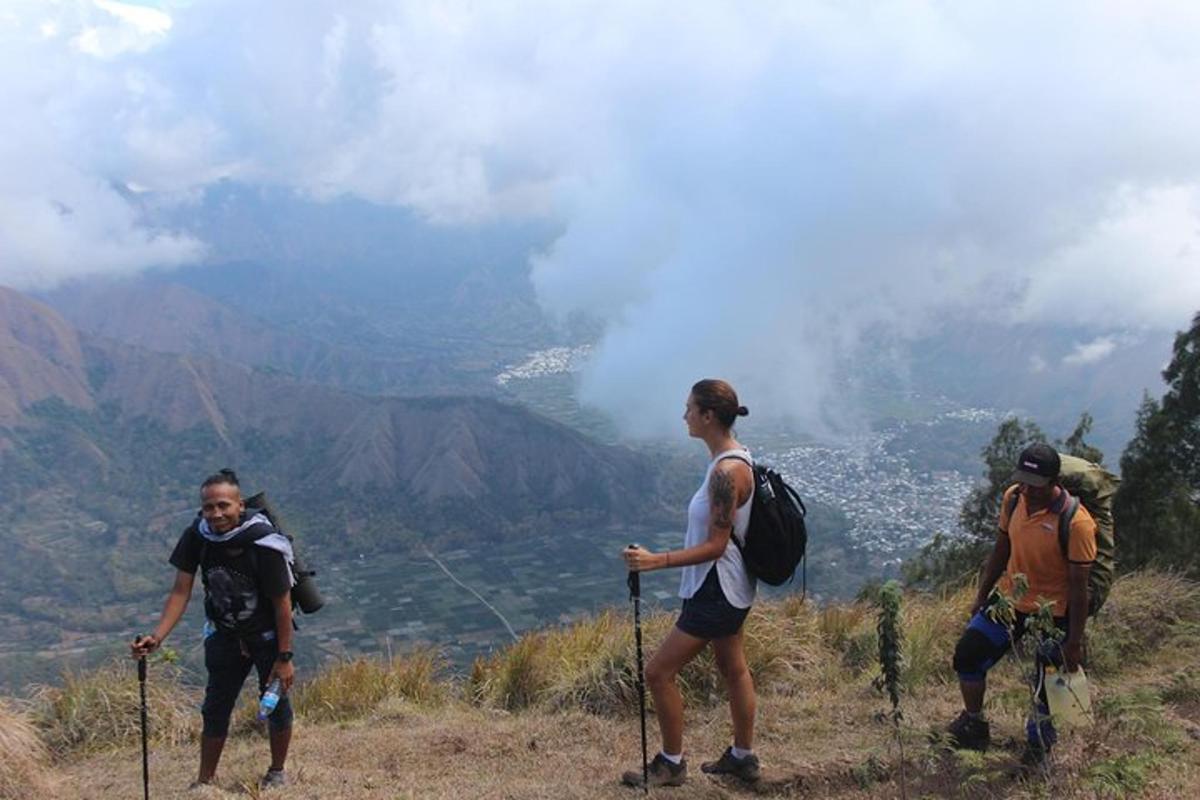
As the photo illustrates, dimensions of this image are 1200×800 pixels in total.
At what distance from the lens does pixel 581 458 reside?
96.1m

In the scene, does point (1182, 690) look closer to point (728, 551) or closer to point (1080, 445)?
point (728, 551)

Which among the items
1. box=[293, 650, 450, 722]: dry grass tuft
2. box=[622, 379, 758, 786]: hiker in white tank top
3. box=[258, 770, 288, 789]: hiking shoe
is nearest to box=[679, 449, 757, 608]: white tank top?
box=[622, 379, 758, 786]: hiker in white tank top

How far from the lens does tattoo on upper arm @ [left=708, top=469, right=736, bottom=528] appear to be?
14.1ft

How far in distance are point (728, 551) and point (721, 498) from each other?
1.03 ft

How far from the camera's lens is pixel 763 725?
6066 millimetres

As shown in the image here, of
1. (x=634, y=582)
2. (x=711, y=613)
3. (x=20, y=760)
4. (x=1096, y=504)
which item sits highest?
(x=1096, y=504)

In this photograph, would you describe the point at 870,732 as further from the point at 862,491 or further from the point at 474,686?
the point at 862,491

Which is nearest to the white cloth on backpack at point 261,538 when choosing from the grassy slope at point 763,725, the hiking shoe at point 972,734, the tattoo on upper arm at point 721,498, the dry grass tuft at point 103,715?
the grassy slope at point 763,725

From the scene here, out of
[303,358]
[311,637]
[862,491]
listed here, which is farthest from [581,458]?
[303,358]

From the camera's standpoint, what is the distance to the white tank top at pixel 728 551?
4406mm

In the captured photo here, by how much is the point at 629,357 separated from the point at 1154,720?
133418 millimetres

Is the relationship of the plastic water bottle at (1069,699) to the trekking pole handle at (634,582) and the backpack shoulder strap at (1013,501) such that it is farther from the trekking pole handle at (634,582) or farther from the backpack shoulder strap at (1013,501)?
the trekking pole handle at (634,582)

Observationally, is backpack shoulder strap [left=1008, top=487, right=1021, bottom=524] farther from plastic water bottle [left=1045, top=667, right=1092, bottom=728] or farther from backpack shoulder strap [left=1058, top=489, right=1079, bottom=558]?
plastic water bottle [left=1045, top=667, right=1092, bottom=728]

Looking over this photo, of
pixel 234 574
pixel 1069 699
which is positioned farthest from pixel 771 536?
pixel 234 574
